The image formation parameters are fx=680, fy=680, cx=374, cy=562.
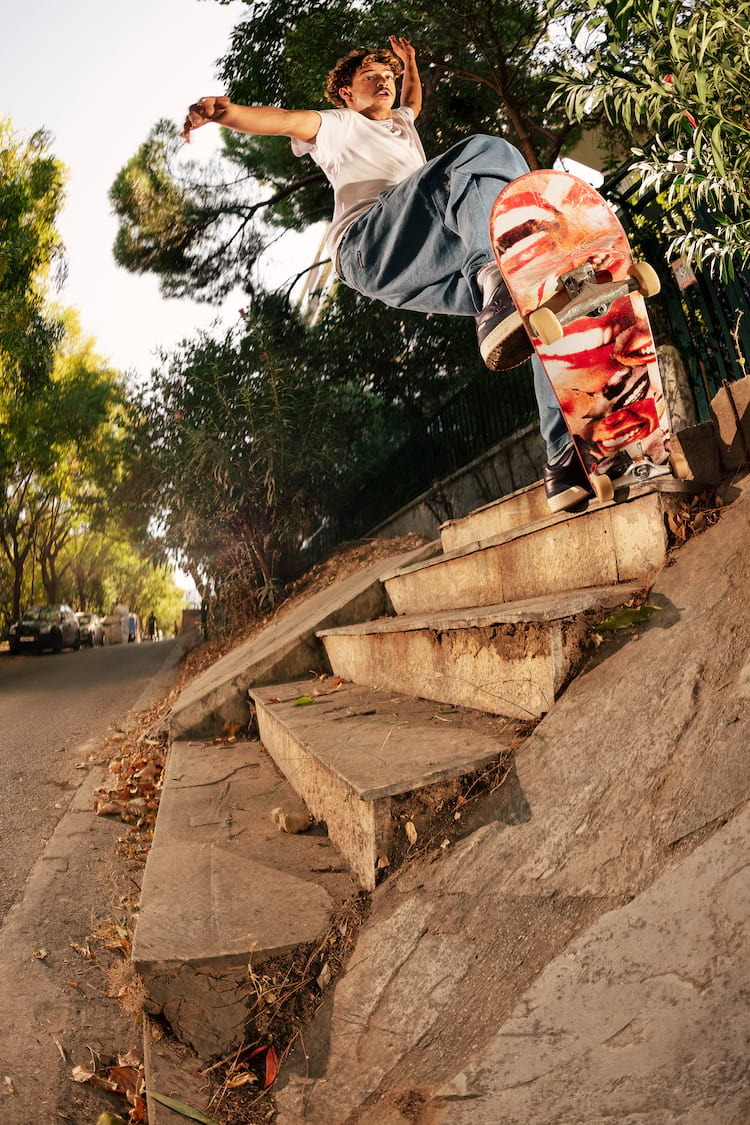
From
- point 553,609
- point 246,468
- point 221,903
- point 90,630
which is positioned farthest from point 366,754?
point 90,630

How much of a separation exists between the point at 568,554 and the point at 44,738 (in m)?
4.84

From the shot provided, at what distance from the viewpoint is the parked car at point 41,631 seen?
20.3 m

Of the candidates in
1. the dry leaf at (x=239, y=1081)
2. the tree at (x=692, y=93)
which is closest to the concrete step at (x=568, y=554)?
the tree at (x=692, y=93)

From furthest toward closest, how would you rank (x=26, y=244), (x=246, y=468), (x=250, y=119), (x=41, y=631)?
1. (x=41, y=631)
2. (x=26, y=244)
3. (x=246, y=468)
4. (x=250, y=119)

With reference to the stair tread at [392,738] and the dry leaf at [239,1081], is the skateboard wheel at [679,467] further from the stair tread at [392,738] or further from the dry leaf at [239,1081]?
the dry leaf at [239,1081]

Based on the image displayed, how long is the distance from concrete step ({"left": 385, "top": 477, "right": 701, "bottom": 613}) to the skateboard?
0.12 meters

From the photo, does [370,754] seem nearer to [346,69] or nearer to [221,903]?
[221,903]

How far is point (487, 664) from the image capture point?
211 cm

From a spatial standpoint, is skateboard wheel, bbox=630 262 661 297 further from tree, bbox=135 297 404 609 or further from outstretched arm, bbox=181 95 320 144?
tree, bbox=135 297 404 609

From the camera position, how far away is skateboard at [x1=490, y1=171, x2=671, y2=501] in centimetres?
217

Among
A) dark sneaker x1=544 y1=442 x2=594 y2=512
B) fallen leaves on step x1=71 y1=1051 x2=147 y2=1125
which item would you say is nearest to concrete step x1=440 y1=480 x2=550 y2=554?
dark sneaker x1=544 y1=442 x2=594 y2=512

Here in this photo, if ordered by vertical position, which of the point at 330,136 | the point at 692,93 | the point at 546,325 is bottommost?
the point at 546,325

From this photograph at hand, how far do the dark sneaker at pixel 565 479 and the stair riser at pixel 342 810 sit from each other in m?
1.19

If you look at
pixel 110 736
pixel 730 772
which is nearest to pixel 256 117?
pixel 730 772
